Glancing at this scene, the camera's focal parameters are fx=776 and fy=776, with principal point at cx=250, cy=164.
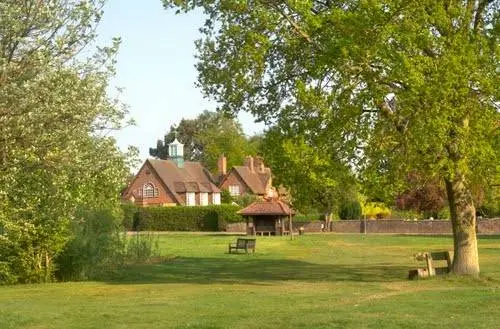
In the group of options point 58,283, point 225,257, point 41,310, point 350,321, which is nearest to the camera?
point 350,321

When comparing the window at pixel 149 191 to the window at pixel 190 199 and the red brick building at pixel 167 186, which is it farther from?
the window at pixel 190 199

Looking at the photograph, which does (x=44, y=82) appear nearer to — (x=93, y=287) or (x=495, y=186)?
(x=93, y=287)

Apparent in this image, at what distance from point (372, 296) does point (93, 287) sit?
11.0m

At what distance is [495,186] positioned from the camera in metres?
26.7

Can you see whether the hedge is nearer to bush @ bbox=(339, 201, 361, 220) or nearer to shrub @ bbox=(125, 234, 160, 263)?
bush @ bbox=(339, 201, 361, 220)

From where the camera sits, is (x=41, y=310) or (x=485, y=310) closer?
(x=485, y=310)

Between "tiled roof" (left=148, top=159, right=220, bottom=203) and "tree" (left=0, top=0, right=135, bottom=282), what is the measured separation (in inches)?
3440

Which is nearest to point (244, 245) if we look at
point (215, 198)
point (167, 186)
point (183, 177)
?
point (167, 186)

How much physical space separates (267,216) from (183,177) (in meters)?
34.1

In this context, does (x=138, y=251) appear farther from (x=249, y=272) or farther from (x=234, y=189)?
(x=234, y=189)

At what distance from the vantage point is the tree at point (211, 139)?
5551 inches

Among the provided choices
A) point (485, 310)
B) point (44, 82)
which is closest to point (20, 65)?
point (44, 82)

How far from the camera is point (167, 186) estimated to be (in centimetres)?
10581

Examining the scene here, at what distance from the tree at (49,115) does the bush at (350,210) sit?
76740 millimetres
